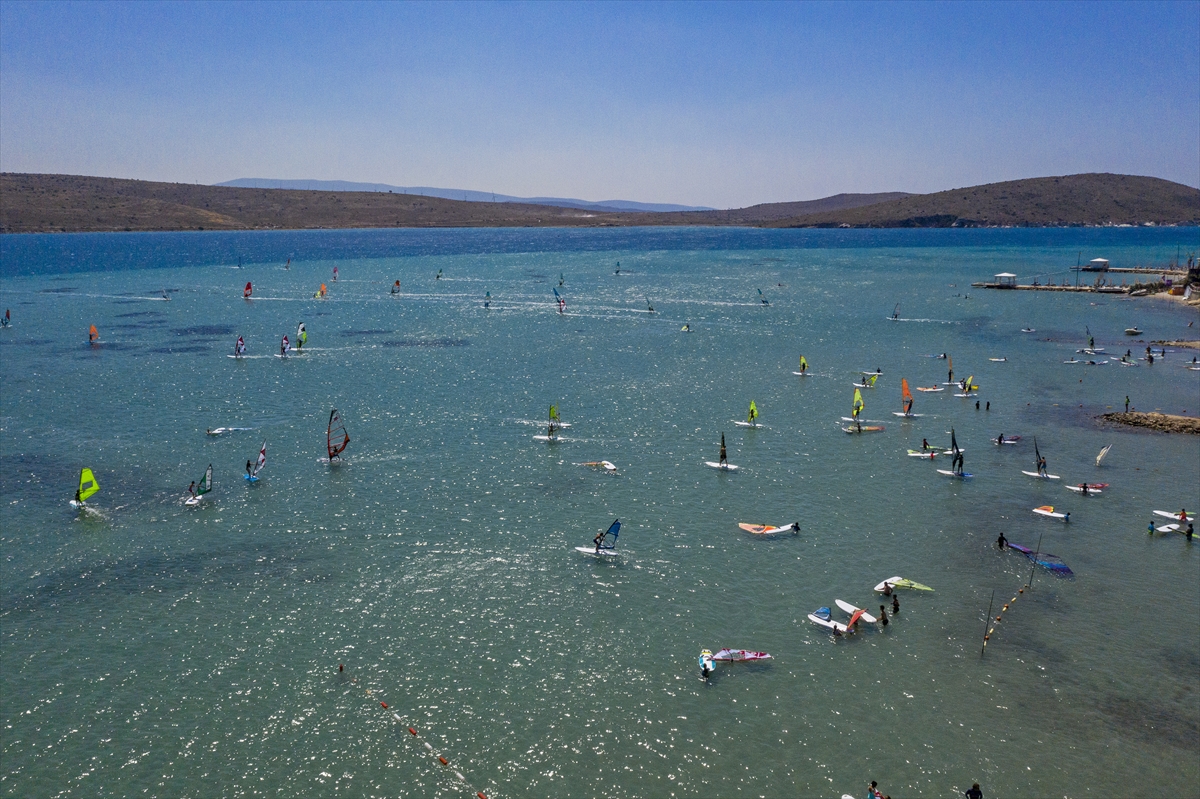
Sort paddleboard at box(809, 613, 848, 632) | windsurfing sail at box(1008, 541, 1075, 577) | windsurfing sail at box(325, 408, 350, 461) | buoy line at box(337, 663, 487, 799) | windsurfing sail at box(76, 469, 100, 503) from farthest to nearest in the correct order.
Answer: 1. windsurfing sail at box(325, 408, 350, 461)
2. windsurfing sail at box(76, 469, 100, 503)
3. windsurfing sail at box(1008, 541, 1075, 577)
4. paddleboard at box(809, 613, 848, 632)
5. buoy line at box(337, 663, 487, 799)

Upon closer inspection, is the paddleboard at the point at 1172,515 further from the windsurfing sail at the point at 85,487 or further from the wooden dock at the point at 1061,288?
the wooden dock at the point at 1061,288

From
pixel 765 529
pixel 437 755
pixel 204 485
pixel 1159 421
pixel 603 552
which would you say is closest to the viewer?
pixel 437 755

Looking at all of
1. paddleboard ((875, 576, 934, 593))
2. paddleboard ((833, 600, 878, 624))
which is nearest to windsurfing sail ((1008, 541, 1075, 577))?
paddleboard ((875, 576, 934, 593))

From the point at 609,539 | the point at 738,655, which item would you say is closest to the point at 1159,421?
the point at 609,539

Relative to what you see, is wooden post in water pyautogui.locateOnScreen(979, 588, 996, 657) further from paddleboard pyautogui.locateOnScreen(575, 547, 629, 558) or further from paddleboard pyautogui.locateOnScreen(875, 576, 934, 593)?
paddleboard pyautogui.locateOnScreen(575, 547, 629, 558)

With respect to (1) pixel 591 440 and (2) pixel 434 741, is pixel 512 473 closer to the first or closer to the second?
(1) pixel 591 440

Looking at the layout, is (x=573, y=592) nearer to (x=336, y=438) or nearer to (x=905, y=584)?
(x=905, y=584)
